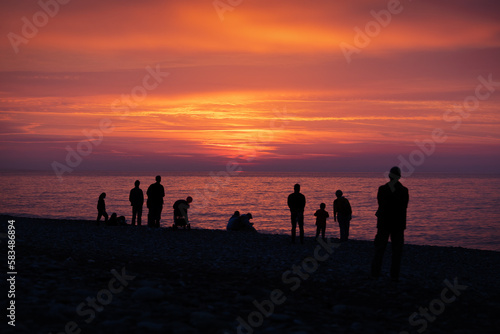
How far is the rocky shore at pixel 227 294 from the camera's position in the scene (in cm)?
630

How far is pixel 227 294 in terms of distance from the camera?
27.7ft

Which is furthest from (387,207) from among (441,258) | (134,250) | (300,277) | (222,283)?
(441,258)

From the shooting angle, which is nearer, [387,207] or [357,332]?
[357,332]

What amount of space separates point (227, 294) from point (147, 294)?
1.59 m

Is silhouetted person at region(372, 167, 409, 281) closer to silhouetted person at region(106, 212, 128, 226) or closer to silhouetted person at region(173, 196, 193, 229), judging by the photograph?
silhouetted person at region(173, 196, 193, 229)

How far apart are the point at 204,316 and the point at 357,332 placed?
2.26 metres

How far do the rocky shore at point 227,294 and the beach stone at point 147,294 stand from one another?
17mm

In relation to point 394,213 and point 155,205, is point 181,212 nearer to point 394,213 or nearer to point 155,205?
point 155,205

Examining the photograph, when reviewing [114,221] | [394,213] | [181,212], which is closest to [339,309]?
[394,213]

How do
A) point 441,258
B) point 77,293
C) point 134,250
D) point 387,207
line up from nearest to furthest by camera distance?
point 77,293, point 387,207, point 134,250, point 441,258

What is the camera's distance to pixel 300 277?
1088 cm

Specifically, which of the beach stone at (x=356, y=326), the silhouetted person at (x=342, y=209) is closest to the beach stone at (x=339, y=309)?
the beach stone at (x=356, y=326)

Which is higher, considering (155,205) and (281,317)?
(155,205)

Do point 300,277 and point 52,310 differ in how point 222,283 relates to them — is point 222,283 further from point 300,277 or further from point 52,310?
point 52,310
